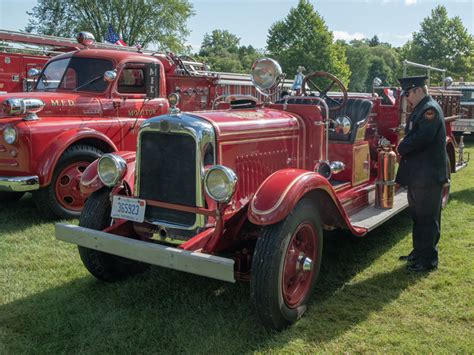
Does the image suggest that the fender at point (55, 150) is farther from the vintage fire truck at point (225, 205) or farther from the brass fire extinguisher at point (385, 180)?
the brass fire extinguisher at point (385, 180)

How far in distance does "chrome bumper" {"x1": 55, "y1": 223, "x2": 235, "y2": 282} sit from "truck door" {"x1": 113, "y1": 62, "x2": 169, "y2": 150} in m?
3.45

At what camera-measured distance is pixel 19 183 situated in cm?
544

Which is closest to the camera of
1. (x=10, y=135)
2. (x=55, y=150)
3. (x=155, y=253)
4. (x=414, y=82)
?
(x=155, y=253)

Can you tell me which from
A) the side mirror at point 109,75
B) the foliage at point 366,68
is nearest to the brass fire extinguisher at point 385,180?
the side mirror at point 109,75

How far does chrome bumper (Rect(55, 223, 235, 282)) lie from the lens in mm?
2865

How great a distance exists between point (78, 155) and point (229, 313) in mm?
3531

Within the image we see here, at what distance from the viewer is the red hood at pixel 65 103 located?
6266mm

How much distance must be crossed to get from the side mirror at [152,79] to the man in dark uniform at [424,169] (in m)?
4.11

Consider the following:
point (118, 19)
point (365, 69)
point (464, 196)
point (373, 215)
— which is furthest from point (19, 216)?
point (365, 69)

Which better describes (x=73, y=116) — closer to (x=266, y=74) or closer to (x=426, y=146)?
(x=266, y=74)

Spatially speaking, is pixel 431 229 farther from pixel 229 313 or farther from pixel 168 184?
pixel 168 184

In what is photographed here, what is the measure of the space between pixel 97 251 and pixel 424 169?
3.01m

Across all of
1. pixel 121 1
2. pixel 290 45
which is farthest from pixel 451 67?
pixel 121 1

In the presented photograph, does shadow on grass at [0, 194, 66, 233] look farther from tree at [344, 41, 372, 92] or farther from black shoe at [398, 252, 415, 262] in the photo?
tree at [344, 41, 372, 92]
